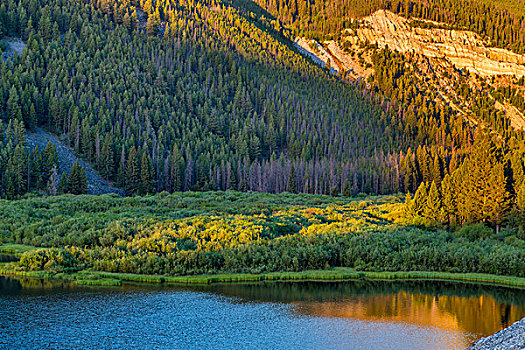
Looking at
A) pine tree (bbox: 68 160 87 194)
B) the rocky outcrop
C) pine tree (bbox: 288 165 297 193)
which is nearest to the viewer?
the rocky outcrop

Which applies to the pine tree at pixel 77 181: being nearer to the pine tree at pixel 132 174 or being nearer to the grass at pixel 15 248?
the pine tree at pixel 132 174

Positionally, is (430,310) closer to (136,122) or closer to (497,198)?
(497,198)

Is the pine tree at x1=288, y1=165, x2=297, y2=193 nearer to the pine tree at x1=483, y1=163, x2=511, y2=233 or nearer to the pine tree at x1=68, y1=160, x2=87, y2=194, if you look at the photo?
the pine tree at x1=68, y1=160, x2=87, y2=194

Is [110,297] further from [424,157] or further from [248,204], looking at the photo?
[424,157]

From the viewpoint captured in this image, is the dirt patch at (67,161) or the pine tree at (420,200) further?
the dirt patch at (67,161)

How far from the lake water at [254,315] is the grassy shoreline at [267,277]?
5.91 feet

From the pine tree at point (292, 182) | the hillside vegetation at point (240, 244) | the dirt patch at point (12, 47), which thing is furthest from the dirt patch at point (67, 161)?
the hillside vegetation at point (240, 244)

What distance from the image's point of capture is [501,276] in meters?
53.0

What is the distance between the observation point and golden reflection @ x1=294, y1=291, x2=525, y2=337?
38812mm

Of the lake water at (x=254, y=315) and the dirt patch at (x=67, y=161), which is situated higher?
the dirt patch at (x=67, y=161)

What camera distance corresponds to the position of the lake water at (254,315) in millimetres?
33719

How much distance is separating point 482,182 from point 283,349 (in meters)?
50.3

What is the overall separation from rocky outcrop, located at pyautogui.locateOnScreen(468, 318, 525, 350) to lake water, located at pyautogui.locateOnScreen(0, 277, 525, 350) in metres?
2.01

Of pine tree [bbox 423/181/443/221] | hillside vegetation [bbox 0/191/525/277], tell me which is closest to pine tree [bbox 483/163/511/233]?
hillside vegetation [bbox 0/191/525/277]
